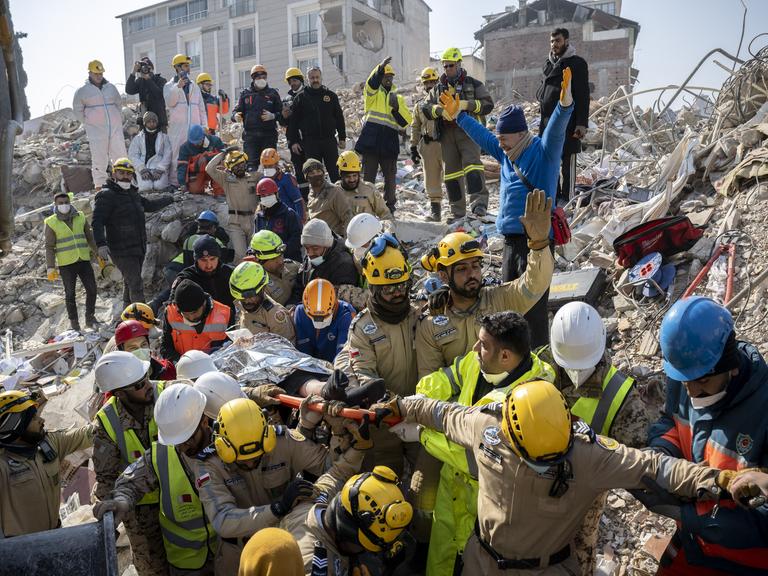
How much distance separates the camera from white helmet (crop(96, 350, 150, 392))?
12.4 ft

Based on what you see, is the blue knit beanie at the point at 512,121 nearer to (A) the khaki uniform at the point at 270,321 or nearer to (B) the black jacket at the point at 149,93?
(A) the khaki uniform at the point at 270,321

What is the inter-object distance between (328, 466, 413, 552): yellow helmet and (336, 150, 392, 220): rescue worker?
16.4 feet

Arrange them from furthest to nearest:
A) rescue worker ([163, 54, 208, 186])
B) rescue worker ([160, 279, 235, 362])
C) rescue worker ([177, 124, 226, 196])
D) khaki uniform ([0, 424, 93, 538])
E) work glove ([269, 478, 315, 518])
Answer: rescue worker ([163, 54, 208, 186])
rescue worker ([177, 124, 226, 196])
rescue worker ([160, 279, 235, 362])
khaki uniform ([0, 424, 93, 538])
work glove ([269, 478, 315, 518])

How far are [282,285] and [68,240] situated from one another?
4.39 metres

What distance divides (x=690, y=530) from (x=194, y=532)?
8.37 ft

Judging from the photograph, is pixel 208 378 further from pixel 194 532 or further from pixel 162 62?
pixel 162 62

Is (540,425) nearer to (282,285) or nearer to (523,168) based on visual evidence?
(523,168)

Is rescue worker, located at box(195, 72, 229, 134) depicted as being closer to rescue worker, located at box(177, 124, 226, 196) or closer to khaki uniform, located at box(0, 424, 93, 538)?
rescue worker, located at box(177, 124, 226, 196)

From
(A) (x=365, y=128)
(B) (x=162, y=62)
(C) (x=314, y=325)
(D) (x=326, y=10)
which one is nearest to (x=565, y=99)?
(C) (x=314, y=325)

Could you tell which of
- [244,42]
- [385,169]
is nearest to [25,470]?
[385,169]

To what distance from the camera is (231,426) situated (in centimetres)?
319

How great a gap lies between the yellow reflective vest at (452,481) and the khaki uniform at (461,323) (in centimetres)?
36

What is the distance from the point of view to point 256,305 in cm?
535

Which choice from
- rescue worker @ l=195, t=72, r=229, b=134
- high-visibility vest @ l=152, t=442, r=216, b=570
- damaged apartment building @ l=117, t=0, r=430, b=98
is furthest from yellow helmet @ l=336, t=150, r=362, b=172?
damaged apartment building @ l=117, t=0, r=430, b=98
